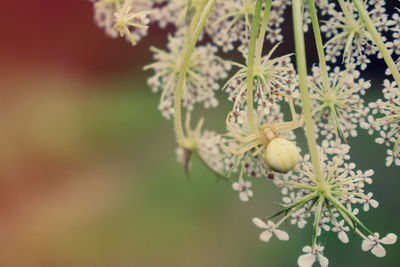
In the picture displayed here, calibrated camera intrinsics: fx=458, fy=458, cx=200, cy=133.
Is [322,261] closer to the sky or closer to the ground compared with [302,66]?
closer to the ground

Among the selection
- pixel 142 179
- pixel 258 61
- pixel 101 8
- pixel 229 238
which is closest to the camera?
pixel 258 61

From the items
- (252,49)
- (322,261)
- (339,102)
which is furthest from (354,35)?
(322,261)

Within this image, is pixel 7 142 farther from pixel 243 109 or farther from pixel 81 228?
pixel 243 109

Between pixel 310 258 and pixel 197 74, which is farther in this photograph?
pixel 197 74

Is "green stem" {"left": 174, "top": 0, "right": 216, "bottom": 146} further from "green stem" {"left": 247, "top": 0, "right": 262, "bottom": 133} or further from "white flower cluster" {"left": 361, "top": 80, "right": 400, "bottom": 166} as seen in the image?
"white flower cluster" {"left": 361, "top": 80, "right": 400, "bottom": 166}

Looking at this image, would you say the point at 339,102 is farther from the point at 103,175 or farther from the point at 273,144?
the point at 103,175

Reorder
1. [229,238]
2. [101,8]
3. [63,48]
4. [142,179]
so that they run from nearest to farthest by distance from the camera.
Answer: [101,8]
[229,238]
[142,179]
[63,48]

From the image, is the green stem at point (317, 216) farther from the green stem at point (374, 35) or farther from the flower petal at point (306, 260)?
the green stem at point (374, 35)

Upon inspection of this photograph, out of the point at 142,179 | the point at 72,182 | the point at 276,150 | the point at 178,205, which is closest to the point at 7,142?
the point at 72,182
